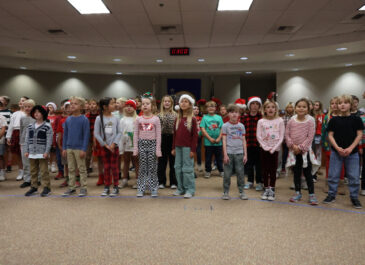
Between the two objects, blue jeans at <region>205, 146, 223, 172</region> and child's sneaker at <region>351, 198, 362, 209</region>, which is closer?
child's sneaker at <region>351, 198, 362, 209</region>

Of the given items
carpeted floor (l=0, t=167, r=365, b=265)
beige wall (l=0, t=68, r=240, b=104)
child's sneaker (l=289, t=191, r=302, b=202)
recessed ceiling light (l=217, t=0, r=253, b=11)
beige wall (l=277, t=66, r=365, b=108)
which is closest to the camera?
carpeted floor (l=0, t=167, r=365, b=265)

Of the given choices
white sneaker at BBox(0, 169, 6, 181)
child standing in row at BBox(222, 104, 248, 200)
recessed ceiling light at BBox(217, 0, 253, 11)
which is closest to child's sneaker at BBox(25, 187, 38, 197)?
white sneaker at BBox(0, 169, 6, 181)

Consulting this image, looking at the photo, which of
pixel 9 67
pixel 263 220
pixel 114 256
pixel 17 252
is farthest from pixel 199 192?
pixel 9 67

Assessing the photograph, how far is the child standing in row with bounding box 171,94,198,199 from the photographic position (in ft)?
13.2

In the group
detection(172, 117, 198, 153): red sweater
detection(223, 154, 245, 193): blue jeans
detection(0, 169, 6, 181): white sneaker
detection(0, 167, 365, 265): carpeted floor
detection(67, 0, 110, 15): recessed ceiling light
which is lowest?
detection(0, 167, 365, 265): carpeted floor

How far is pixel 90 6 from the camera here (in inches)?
234

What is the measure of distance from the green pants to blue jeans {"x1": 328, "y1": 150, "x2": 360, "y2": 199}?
2.03 meters

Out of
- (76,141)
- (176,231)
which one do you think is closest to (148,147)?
(76,141)

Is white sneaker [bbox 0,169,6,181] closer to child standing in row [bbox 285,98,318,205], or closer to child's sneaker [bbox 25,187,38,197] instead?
child's sneaker [bbox 25,187,38,197]

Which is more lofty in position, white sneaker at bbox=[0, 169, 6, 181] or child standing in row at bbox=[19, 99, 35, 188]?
child standing in row at bbox=[19, 99, 35, 188]

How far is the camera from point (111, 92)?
1244 cm

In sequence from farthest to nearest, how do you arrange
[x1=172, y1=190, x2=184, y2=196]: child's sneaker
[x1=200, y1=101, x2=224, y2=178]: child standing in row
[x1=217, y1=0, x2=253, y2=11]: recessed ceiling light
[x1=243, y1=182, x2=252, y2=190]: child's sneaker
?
[x1=217, y1=0, x2=253, y2=11]: recessed ceiling light < [x1=200, y1=101, x2=224, y2=178]: child standing in row < [x1=243, y1=182, x2=252, y2=190]: child's sneaker < [x1=172, y1=190, x2=184, y2=196]: child's sneaker

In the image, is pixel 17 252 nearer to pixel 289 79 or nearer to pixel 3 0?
pixel 3 0

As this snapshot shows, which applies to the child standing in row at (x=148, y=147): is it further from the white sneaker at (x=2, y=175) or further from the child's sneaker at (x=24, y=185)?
the white sneaker at (x=2, y=175)
